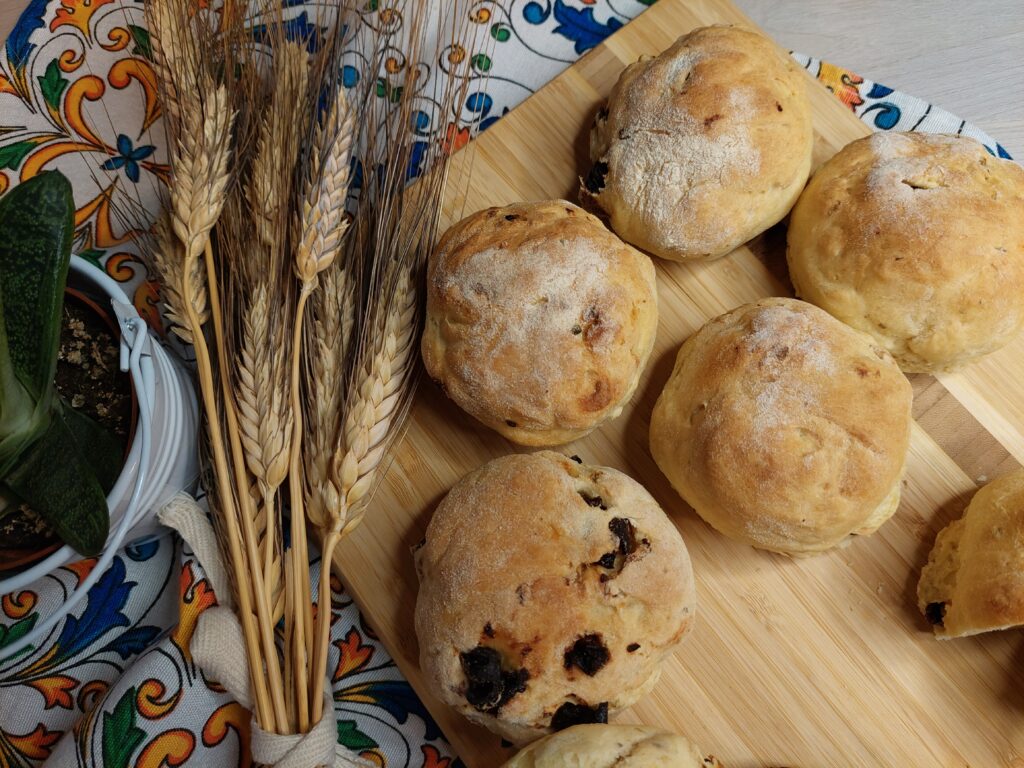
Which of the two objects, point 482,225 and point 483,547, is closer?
point 483,547

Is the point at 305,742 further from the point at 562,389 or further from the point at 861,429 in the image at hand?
the point at 861,429

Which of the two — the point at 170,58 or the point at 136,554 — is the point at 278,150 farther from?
the point at 136,554

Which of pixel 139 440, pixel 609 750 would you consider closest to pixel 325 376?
pixel 139 440

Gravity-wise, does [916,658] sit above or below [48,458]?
below

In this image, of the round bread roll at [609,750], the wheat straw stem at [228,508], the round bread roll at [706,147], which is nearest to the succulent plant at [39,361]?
the wheat straw stem at [228,508]

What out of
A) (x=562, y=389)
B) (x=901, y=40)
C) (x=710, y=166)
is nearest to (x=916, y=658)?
(x=562, y=389)

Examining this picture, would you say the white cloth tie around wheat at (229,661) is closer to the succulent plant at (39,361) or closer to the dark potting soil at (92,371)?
the dark potting soil at (92,371)
